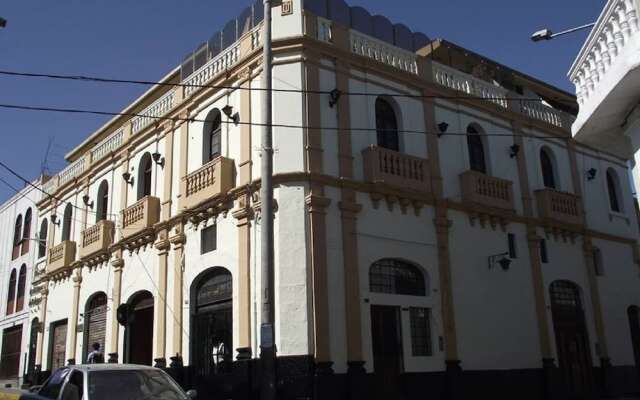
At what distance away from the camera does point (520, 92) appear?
24.9m

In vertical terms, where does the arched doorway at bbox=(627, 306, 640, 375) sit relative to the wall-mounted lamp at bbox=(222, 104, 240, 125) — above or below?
below

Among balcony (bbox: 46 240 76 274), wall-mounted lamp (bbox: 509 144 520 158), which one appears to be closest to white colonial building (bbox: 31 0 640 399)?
wall-mounted lamp (bbox: 509 144 520 158)

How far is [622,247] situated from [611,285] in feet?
6.43

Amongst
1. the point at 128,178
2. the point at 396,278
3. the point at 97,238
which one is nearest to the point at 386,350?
the point at 396,278

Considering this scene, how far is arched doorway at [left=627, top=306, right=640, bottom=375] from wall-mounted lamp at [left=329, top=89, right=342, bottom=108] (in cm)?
1375

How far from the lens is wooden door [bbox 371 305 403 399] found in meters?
15.9

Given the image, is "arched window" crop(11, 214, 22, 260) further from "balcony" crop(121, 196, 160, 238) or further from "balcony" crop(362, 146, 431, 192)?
"balcony" crop(362, 146, 431, 192)

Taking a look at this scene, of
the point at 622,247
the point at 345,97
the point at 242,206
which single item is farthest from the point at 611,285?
A: the point at 242,206

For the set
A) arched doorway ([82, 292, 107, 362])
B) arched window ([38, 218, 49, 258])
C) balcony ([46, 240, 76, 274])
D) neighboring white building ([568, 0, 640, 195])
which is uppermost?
arched window ([38, 218, 49, 258])

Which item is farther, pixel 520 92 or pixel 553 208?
pixel 520 92

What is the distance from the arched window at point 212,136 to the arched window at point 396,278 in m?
5.79

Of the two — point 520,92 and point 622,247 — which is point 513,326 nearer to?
point 622,247

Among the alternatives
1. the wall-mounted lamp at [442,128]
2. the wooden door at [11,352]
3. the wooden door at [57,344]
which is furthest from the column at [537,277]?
the wooden door at [11,352]

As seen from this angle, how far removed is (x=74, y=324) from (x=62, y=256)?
3034 millimetres
